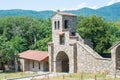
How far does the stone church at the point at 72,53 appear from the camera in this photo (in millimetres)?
42625

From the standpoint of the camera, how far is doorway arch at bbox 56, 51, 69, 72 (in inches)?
1996

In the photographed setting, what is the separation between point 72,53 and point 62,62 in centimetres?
512

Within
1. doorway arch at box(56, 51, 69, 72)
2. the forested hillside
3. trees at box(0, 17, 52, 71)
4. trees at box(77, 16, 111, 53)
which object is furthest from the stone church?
trees at box(0, 17, 52, 71)

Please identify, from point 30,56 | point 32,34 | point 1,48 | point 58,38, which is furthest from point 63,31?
point 32,34

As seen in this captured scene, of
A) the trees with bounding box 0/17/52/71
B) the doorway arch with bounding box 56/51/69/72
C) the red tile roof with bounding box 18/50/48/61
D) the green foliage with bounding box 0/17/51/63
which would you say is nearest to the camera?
the doorway arch with bounding box 56/51/69/72

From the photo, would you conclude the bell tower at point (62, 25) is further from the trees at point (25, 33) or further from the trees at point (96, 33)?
the trees at point (25, 33)

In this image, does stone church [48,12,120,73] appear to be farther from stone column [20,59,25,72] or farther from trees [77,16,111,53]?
trees [77,16,111,53]

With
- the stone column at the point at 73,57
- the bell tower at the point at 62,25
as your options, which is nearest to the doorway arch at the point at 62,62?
the bell tower at the point at 62,25

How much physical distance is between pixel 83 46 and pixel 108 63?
489cm

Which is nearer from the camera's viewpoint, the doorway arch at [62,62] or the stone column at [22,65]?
the doorway arch at [62,62]

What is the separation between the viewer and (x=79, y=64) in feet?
152

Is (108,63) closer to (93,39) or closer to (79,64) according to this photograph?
(79,64)

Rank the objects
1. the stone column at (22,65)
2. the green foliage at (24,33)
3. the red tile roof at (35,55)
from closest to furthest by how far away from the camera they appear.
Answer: the red tile roof at (35,55) → the stone column at (22,65) → the green foliage at (24,33)

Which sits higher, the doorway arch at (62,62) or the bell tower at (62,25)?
the bell tower at (62,25)
